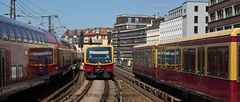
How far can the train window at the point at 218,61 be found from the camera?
12938mm

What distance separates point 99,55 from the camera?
38.2 m

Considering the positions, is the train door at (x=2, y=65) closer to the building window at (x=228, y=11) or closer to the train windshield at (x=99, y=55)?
the train windshield at (x=99, y=55)

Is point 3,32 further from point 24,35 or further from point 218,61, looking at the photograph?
point 218,61

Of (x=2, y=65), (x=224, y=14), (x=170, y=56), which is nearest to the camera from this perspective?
(x=2, y=65)

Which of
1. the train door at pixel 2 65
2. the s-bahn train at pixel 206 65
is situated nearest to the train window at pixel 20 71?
the train door at pixel 2 65

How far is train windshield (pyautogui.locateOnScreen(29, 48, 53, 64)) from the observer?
65.2ft

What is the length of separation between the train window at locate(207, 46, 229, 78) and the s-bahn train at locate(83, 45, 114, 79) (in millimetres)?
23787

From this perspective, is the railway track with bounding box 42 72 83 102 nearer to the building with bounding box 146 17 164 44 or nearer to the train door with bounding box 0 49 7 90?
the train door with bounding box 0 49 7 90

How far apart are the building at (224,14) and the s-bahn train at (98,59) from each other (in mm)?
40069

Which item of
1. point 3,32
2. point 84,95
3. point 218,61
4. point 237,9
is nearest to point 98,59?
point 84,95

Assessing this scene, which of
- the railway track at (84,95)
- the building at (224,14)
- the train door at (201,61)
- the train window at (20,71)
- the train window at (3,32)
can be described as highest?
the building at (224,14)

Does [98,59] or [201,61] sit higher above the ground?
[201,61]

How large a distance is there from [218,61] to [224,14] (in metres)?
70.9

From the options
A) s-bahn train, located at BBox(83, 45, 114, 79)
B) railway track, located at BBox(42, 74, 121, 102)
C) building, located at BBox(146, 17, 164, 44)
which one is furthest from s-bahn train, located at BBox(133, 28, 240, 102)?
building, located at BBox(146, 17, 164, 44)
